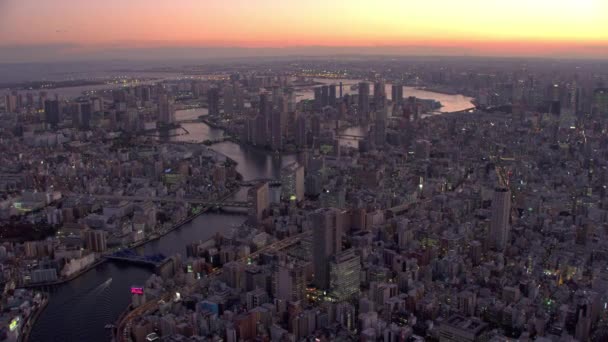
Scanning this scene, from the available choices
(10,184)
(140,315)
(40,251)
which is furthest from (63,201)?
(140,315)

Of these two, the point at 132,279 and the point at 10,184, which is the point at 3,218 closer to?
the point at 10,184

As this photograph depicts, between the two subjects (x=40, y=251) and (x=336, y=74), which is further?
(x=336, y=74)

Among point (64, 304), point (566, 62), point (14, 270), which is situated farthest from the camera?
point (566, 62)

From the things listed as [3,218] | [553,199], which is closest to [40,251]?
[3,218]

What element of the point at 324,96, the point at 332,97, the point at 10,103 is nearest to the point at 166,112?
the point at 10,103

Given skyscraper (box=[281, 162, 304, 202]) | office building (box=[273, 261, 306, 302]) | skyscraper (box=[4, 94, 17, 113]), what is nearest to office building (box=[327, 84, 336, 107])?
skyscraper (box=[4, 94, 17, 113])

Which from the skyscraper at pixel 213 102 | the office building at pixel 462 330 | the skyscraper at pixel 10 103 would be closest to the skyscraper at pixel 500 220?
the office building at pixel 462 330

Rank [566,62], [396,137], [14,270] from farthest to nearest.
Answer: [566,62], [396,137], [14,270]

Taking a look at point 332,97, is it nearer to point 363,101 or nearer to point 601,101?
point 363,101

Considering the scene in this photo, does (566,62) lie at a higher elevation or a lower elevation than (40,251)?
higher
